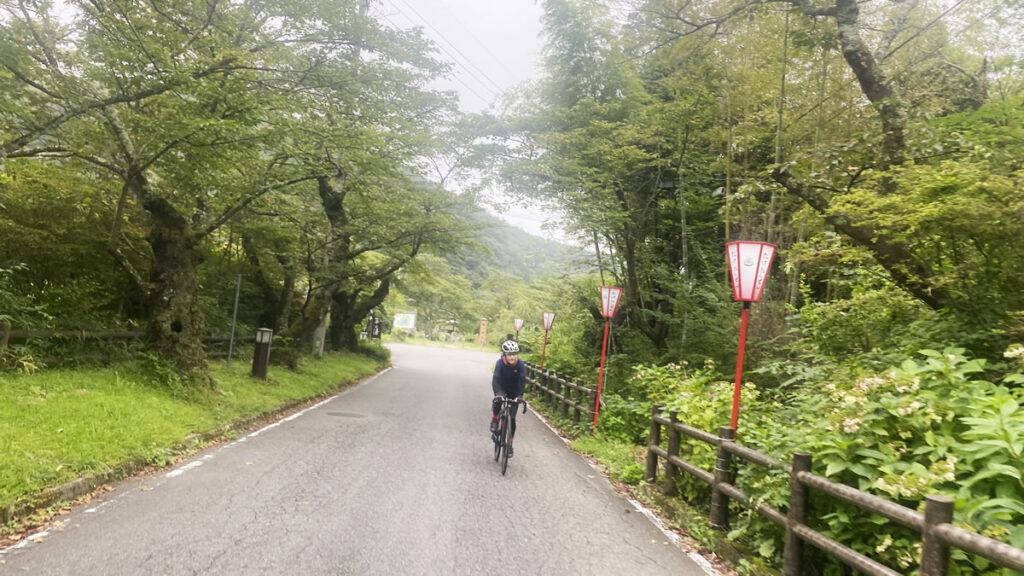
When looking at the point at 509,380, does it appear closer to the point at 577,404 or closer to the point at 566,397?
the point at 577,404

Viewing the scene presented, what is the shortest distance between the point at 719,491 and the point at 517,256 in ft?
172

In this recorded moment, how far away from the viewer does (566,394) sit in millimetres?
13320

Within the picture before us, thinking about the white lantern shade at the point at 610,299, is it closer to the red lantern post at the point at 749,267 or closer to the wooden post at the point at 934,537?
the red lantern post at the point at 749,267

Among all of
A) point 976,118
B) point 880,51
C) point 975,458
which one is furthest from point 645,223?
point 975,458

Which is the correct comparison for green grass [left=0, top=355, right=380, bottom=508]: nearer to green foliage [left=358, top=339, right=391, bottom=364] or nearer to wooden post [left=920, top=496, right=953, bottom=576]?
wooden post [left=920, top=496, right=953, bottom=576]

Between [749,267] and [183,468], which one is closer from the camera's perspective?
[749,267]

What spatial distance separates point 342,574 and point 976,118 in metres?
8.66

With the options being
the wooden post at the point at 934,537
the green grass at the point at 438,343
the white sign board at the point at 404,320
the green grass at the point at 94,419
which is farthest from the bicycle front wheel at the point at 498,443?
the white sign board at the point at 404,320

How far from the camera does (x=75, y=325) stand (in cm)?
903

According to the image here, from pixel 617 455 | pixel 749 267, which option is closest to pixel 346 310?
pixel 617 455

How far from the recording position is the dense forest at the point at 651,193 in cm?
481

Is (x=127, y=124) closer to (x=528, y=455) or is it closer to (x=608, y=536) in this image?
(x=528, y=455)

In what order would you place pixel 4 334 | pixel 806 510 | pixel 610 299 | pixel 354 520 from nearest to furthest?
pixel 806 510 → pixel 354 520 → pixel 4 334 → pixel 610 299

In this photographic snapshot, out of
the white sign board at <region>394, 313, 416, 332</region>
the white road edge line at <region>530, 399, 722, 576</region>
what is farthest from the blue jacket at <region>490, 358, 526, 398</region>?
the white sign board at <region>394, 313, 416, 332</region>
